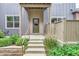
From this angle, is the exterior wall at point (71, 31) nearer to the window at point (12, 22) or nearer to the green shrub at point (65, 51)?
the green shrub at point (65, 51)

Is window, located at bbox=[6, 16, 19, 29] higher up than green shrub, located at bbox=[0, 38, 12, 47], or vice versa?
window, located at bbox=[6, 16, 19, 29]

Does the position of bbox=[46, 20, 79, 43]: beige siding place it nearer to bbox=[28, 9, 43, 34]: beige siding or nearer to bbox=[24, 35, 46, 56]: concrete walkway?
bbox=[24, 35, 46, 56]: concrete walkway

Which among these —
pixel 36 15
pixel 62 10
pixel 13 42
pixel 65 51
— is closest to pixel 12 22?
pixel 36 15

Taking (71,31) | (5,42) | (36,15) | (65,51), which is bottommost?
(65,51)

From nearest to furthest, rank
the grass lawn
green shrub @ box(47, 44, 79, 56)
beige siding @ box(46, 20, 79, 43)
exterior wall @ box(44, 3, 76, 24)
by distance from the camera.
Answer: green shrub @ box(47, 44, 79, 56) → beige siding @ box(46, 20, 79, 43) → the grass lawn → exterior wall @ box(44, 3, 76, 24)

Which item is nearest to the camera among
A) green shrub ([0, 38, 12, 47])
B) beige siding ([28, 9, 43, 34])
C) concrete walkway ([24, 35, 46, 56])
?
concrete walkway ([24, 35, 46, 56])

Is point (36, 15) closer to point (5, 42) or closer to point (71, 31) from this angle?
point (5, 42)

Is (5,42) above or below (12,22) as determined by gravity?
below

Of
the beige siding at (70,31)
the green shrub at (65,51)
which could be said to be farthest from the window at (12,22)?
the green shrub at (65,51)

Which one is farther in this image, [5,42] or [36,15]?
[36,15]

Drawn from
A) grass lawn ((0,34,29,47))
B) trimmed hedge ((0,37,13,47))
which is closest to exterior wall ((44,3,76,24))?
grass lawn ((0,34,29,47))

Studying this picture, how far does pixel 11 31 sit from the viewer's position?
69.8 feet

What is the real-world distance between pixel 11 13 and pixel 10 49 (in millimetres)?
10515

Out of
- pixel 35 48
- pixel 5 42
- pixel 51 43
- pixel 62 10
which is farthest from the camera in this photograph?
pixel 62 10
